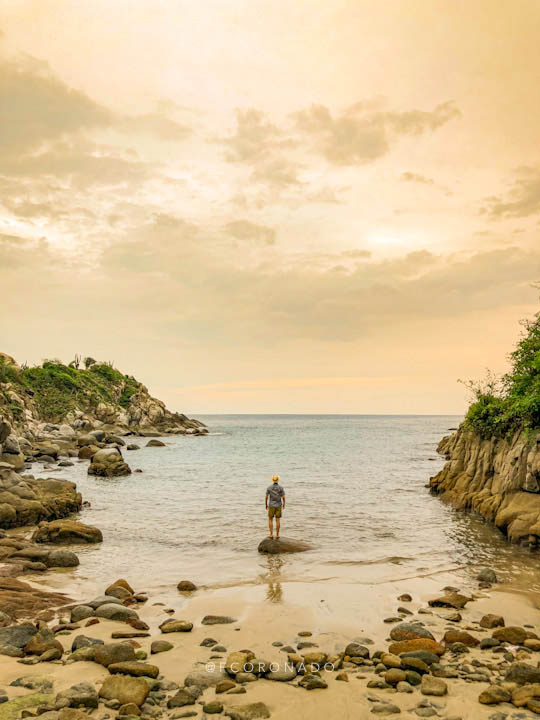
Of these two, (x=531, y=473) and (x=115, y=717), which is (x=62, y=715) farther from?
(x=531, y=473)

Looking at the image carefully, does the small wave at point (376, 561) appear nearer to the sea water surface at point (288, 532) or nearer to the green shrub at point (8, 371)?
the sea water surface at point (288, 532)

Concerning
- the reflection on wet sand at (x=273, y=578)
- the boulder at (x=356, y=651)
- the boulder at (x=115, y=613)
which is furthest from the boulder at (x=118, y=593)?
the boulder at (x=356, y=651)

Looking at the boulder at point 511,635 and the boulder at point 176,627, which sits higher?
the boulder at point 511,635

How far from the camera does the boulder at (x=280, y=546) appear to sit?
15820 millimetres

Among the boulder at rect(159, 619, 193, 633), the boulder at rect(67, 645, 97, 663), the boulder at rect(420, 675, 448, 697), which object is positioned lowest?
the boulder at rect(159, 619, 193, 633)

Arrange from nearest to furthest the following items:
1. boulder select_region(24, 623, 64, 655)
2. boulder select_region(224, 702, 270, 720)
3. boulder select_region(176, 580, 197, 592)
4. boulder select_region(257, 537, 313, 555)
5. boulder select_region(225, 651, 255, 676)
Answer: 1. boulder select_region(224, 702, 270, 720)
2. boulder select_region(225, 651, 255, 676)
3. boulder select_region(24, 623, 64, 655)
4. boulder select_region(176, 580, 197, 592)
5. boulder select_region(257, 537, 313, 555)

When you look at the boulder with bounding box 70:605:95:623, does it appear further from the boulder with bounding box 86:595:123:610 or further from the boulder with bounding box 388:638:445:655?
the boulder with bounding box 388:638:445:655

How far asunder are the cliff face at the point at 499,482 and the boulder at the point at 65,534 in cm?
1438

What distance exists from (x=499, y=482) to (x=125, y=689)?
18.7 meters

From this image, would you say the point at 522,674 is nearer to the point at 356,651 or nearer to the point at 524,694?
the point at 524,694

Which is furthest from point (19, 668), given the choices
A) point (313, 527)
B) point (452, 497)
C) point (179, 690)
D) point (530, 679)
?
point (452, 497)

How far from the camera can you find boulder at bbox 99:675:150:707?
6.27m

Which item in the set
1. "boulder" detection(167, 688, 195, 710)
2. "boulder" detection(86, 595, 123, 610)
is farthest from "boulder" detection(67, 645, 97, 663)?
"boulder" detection(86, 595, 123, 610)

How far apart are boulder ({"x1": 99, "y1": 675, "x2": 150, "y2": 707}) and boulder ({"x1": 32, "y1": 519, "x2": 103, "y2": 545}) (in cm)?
1118
